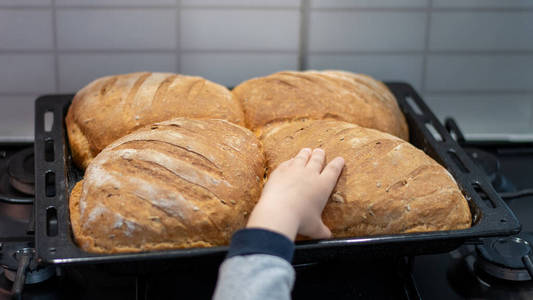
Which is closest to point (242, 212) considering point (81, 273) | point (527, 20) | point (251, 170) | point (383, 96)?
point (251, 170)

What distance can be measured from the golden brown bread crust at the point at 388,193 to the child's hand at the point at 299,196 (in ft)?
0.10

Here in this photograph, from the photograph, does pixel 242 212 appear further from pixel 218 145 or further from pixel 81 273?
pixel 81 273

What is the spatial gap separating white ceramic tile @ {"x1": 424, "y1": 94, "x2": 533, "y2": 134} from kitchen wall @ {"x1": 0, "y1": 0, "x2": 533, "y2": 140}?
→ 32 mm

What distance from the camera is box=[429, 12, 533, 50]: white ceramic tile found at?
1346mm

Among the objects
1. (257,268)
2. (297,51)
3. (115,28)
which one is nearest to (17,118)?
(115,28)

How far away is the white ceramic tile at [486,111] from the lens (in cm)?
143

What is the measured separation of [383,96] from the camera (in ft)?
3.71

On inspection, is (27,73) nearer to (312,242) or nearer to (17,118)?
(17,118)

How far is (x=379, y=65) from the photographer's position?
1378 mm

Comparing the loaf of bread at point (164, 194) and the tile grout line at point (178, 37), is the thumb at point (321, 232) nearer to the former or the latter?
the loaf of bread at point (164, 194)

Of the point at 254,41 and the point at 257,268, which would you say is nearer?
the point at 257,268

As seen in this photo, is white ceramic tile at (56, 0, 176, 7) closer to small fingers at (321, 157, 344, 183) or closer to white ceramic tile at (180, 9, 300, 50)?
white ceramic tile at (180, 9, 300, 50)

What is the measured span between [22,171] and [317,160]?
65cm

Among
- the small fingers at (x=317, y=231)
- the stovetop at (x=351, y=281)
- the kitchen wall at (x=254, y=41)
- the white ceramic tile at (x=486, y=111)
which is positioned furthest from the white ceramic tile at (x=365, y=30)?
the small fingers at (x=317, y=231)
